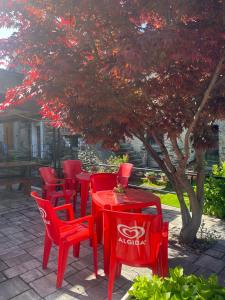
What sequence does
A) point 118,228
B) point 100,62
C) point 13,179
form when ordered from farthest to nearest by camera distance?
point 13,179 < point 100,62 < point 118,228

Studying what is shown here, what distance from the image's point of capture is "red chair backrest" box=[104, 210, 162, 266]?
2797mm

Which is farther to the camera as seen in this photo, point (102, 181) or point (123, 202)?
point (102, 181)

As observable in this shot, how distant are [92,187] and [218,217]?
108 inches

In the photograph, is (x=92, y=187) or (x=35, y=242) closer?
(x=35, y=242)

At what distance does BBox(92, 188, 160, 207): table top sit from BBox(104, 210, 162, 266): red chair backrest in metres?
0.88

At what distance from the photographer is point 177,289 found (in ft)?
6.52

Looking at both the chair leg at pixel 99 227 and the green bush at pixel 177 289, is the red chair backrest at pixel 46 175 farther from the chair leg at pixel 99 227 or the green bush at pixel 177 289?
the green bush at pixel 177 289

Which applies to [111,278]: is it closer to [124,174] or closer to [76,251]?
[76,251]

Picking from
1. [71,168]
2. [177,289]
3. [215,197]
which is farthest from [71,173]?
[177,289]

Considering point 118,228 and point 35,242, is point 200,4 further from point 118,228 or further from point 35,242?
point 35,242

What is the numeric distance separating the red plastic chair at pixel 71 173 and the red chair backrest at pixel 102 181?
1812 millimetres

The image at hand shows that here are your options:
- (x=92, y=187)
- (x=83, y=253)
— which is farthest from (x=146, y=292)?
(x=92, y=187)

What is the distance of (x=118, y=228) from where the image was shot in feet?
9.52

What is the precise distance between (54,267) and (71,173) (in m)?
3.82
